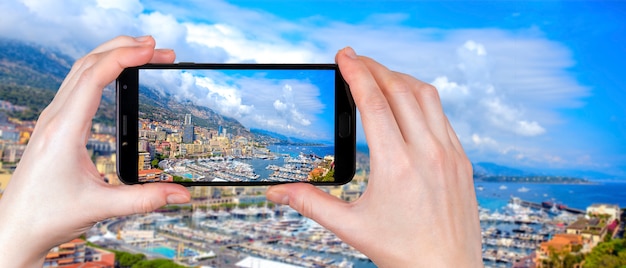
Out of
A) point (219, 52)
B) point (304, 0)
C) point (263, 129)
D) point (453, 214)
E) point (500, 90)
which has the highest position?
point (304, 0)

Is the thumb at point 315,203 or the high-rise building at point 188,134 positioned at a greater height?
the high-rise building at point 188,134

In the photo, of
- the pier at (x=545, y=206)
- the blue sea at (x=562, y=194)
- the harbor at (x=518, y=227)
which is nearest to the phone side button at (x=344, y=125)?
the blue sea at (x=562, y=194)

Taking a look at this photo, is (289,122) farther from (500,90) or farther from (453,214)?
(500,90)

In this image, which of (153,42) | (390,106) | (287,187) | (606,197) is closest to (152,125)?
(153,42)

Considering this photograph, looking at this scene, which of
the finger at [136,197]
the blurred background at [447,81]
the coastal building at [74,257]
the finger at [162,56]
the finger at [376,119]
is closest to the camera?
the finger at [376,119]

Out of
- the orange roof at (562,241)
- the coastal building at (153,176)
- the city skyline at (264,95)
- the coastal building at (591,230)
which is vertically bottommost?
the orange roof at (562,241)

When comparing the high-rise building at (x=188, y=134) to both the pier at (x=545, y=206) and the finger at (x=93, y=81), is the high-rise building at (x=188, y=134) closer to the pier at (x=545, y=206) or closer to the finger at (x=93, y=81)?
the finger at (x=93, y=81)
